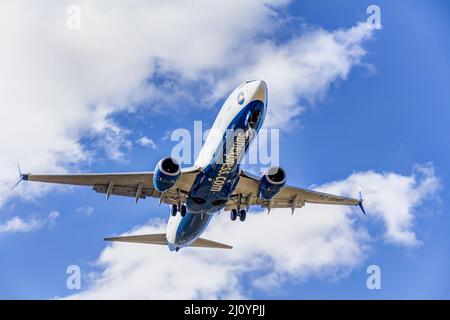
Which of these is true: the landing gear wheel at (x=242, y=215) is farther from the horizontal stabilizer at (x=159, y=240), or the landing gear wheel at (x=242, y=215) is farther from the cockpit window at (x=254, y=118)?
the cockpit window at (x=254, y=118)

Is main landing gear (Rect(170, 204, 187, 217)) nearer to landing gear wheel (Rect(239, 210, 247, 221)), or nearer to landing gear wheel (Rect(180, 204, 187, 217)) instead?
landing gear wheel (Rect(180, 204, 187, 217))

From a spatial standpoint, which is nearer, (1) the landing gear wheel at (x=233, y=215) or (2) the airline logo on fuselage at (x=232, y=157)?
(2) the airline logo on fuselage at (x=232, y=157)

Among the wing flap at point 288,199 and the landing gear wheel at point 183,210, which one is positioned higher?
the wing flap at point 288,199

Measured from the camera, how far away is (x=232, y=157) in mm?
36594

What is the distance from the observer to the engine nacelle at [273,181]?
39.3 meters

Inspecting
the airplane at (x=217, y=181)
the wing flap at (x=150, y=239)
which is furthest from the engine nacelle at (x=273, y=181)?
the wing flap at (x=150, y=239)

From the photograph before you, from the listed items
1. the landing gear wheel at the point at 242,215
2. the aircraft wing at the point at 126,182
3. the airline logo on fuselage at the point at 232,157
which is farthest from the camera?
the landing gear wheel at the point at 242,215

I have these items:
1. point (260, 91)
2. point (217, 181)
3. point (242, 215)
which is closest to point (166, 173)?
point (217, 181)

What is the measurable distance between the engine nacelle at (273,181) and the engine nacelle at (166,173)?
5399 mm

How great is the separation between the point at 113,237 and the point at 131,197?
17.9ft

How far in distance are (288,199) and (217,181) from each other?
957 cm

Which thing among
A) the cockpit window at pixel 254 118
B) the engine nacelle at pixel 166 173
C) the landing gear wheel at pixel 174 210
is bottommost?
the landing gear wheel at pixel 174 210

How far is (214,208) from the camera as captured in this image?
40812 millimetres
